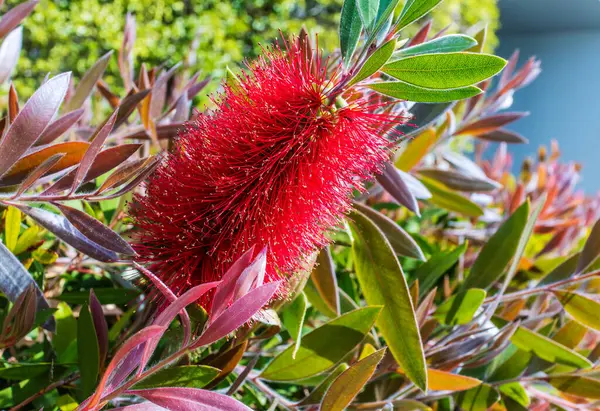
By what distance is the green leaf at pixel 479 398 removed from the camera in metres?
0.67

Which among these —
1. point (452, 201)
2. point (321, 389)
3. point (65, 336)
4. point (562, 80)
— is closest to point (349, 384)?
point (321, 389)

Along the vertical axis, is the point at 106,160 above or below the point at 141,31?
below

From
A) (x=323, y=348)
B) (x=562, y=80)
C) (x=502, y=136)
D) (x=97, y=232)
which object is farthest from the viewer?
(x=562, y=80)

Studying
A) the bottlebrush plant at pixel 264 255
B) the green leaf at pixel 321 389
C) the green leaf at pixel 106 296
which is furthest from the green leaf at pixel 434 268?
the green leaf at pixel 106 296

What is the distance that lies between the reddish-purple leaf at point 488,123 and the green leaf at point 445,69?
0.51 m

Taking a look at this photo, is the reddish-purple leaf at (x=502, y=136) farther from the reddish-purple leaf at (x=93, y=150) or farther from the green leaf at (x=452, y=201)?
the reddish-purple leaf at (x=93, y=150)

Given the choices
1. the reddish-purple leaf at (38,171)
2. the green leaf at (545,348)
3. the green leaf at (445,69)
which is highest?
the green leaf at (445,69)

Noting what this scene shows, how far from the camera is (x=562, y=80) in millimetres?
9312

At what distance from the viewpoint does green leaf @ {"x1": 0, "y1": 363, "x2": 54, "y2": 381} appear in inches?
21.6

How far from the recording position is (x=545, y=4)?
Result: 823 cm

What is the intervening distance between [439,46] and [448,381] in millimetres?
334

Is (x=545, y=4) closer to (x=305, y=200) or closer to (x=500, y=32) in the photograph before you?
(x=500, y=32)

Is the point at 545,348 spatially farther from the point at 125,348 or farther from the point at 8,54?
the point at 8,54

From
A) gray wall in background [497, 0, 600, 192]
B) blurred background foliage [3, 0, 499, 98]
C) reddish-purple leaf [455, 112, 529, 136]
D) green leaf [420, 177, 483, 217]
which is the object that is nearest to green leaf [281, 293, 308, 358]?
green leaf [420, 177, 483, 217]
